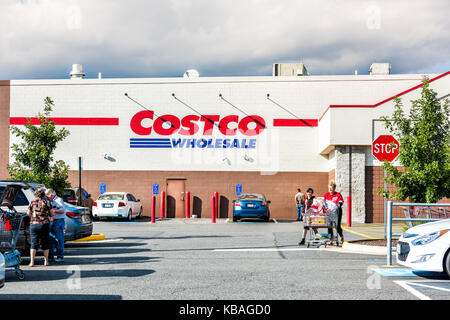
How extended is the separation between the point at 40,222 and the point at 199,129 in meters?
19.8

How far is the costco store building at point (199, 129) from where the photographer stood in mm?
29672

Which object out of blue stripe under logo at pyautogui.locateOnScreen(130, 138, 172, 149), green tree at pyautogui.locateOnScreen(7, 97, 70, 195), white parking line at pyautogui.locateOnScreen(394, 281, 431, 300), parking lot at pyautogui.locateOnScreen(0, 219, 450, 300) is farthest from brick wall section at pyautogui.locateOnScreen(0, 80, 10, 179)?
white parking line at pyautogui.locateOnScreen(394, 281, 431, 300)

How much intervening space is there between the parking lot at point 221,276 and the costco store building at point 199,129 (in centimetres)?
1522

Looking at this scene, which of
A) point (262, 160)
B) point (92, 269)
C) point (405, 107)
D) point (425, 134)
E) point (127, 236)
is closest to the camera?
point (92, 269)

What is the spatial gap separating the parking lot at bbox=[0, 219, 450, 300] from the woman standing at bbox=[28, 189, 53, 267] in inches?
18.1

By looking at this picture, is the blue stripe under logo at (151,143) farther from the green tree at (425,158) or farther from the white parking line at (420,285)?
the white parking line at (420,285)

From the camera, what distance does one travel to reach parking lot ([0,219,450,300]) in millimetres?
7715

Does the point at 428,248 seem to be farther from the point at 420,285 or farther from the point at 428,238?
the point at 420,285

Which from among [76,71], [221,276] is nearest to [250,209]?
[76,71]

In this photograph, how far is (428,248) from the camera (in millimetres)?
9055

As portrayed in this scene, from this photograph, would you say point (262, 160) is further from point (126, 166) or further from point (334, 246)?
point (334, 246)

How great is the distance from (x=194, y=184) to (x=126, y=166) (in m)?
4.00

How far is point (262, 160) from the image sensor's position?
29938 millimetres
